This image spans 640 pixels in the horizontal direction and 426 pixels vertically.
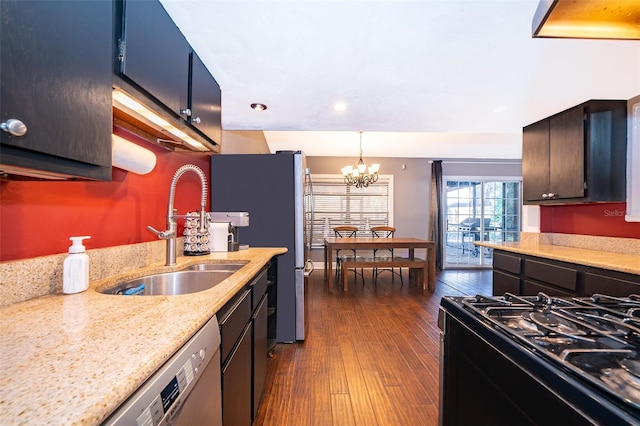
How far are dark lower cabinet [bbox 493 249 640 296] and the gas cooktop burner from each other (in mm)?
979

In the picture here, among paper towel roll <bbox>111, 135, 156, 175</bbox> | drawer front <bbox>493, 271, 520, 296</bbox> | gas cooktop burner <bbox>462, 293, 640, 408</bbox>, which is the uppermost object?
paper towel roll <bbox>111, 135, 156, 175</bbox>

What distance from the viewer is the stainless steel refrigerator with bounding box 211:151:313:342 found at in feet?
8.10

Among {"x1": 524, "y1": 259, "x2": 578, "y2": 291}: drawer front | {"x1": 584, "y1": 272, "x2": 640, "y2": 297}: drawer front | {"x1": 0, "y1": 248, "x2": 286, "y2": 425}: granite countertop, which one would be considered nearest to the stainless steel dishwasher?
{"x1": 0, "y1": 248, "x2": 286, "y2": 425}: granite countertop

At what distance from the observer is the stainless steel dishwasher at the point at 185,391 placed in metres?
0.48

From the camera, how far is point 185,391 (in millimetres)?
638

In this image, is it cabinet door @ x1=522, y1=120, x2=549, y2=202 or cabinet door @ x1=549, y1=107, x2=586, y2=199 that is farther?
cabinet door @ x1=522, y1=120, x2=549, y2=202

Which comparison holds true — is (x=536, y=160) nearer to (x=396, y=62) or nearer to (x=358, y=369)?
(x=396, y=62)

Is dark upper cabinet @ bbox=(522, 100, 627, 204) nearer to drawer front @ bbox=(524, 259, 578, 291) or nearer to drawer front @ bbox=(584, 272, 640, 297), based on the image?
drawer front @ bbox=(524, 259, 578, 291)

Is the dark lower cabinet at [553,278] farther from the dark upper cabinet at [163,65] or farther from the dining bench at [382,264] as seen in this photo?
the dark upper cabinet at [163,65]

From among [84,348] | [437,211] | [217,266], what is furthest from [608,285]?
[437,211]

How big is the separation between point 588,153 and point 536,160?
0.52 meters

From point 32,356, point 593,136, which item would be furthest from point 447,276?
point 32,356

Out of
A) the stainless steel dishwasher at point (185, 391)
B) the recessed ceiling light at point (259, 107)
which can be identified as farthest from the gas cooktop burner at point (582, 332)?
the recessed ceiling light at point (259, 107)

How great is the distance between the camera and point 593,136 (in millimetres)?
2240
